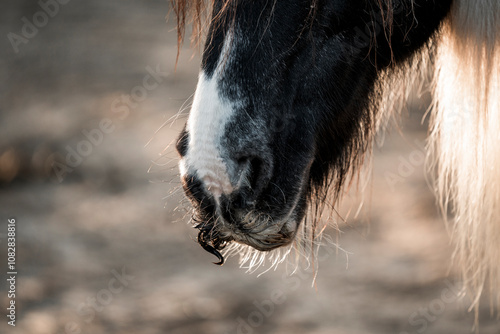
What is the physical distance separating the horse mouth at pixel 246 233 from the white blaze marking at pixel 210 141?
10cm

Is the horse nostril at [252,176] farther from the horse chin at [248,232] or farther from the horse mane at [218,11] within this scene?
the horse mane at [218,11]

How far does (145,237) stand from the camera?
13.0ft

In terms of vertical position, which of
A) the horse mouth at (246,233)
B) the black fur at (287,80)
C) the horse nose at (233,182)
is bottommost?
the horse mouth at (246,233)

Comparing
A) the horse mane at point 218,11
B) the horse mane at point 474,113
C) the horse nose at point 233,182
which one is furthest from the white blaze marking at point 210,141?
the horse mane at point 474,113

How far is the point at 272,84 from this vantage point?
4.64 feet

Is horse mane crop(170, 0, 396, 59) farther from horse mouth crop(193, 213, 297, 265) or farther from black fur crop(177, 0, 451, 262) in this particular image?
horse mouth crop(193, 213, 297, 265)

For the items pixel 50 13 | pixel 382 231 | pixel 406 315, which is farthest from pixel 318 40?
pixel 50 13

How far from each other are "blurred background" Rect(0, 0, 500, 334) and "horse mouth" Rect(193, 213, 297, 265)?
978mm

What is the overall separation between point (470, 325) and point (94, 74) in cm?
405

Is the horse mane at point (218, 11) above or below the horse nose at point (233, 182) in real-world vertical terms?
above

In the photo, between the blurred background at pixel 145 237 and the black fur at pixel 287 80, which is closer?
the black fur at pixel 287 80

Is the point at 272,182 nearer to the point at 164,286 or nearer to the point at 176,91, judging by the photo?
the point at 164,286

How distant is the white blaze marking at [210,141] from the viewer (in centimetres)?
135

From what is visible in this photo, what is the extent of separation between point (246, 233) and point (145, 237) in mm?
2669
